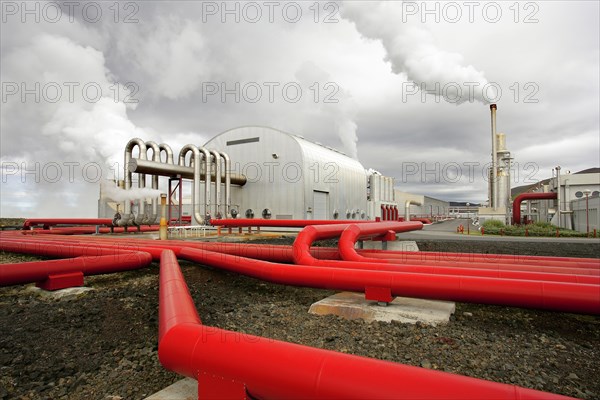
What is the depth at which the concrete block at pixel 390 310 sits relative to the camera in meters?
3.98

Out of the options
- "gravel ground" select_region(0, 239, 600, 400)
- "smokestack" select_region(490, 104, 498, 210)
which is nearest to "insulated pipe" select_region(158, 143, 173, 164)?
"gravel ground" select_region(0, 239, 600, 400)

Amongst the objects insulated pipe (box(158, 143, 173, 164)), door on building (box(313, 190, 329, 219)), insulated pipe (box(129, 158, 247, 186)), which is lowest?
door on building (box(313, 190, 329, 219))

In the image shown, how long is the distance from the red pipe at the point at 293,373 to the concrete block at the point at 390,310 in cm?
233

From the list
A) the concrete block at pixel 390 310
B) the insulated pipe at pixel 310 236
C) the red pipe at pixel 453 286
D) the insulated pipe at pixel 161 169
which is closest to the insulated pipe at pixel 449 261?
the insulated pipe at pixel 310 236

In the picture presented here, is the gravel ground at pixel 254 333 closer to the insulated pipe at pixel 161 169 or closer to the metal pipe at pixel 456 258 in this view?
the metal pipe at pixel 456 258

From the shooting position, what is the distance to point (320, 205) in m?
22.9

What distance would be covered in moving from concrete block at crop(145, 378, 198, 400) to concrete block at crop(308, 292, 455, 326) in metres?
2.15

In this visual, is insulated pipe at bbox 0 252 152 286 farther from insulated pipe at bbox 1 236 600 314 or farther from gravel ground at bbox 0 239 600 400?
insulated pipe at bbox 1 236 600 314

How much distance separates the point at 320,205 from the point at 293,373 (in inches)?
835

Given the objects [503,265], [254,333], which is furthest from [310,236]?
[503,265]

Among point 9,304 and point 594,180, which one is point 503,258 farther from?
point 594,180

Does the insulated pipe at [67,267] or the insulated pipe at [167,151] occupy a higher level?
the insulated pipe at [167,151]

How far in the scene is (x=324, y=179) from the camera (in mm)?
23531

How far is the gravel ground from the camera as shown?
8.70ft
